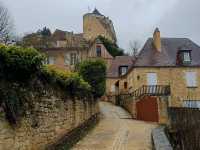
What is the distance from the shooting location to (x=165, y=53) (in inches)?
1380

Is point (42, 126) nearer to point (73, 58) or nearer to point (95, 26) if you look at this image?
point (73, 58)

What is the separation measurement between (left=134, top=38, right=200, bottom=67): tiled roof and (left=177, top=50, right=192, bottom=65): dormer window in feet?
1.24

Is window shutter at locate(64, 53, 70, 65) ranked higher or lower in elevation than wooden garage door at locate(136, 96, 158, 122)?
higher

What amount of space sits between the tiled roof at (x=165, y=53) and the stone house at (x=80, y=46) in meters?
11.8

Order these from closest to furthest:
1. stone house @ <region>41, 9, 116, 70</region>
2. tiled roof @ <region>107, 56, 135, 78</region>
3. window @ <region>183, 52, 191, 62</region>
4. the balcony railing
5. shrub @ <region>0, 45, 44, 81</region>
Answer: shrub @ <region>0, 45, 44, 81</region>
the balcony railing
window @ <region>183, 52, 191, 62</region>
tiled roof @ <region>107, 56, 135, 78</region>
stone house @ <region>41, 9, 116, 70</region>

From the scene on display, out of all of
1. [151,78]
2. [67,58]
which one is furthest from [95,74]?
[67,58]

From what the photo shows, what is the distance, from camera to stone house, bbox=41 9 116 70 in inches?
1929

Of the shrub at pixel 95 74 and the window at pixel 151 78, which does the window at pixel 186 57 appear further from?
the shrub at pixel 95 74

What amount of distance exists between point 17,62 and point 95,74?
15965 mm

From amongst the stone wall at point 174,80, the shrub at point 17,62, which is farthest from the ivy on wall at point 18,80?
the stone wall at point 174,80

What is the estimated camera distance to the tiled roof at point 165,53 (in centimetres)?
3388

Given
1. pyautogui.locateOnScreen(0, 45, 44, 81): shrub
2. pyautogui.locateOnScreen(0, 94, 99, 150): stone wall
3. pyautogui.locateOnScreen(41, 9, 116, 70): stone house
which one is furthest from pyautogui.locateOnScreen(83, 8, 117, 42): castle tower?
pyautogui.locateOnScreen(0, 45, 44, 81): shrub

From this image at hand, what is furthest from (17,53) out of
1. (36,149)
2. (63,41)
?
(63,41)

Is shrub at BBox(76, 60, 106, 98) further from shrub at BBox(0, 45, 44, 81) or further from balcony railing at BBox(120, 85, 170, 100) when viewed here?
shrub at BBox(0, 45, 44, 81)
